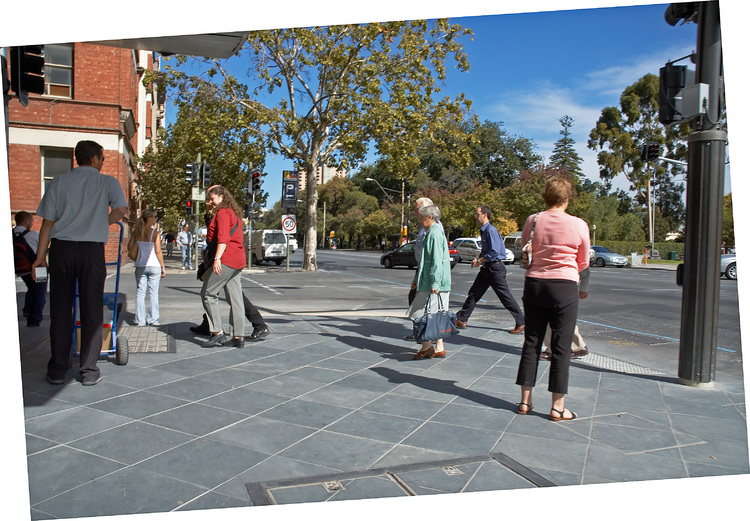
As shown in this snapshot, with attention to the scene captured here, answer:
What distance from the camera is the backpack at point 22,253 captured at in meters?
7.30

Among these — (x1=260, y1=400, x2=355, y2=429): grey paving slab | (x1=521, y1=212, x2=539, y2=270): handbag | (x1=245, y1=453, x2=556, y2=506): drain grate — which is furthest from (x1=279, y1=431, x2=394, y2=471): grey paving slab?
(x1=521, y1=212, x2=539, y2=270): handbag

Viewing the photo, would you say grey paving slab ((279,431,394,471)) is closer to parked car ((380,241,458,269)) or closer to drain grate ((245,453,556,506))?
drain grate ((245,453,556,506))

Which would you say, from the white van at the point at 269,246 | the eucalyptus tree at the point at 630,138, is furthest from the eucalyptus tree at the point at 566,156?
the white van at the point at 269,246

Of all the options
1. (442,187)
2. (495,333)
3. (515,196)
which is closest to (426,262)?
(495,333)

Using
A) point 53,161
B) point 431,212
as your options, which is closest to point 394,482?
point 431,212

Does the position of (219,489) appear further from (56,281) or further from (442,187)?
(442,187)

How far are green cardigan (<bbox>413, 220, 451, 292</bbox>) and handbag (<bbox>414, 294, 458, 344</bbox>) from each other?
0.16 m

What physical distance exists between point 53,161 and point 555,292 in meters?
19.1

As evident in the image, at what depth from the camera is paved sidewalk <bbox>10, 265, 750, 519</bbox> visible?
9.78 feet

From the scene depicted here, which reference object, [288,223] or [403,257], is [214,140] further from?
[403,257]

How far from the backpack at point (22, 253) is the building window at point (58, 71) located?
14.0 metres

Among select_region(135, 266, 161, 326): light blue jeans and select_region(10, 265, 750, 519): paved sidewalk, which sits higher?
select_region(135, 266, 161, 326): light blue jeans

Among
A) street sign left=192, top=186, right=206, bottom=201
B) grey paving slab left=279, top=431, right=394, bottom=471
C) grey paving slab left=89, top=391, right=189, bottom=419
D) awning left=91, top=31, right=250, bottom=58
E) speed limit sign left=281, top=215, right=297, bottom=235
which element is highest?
awning left=91, top=31, right=250, bottom=58

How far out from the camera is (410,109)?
23547 millimetres
